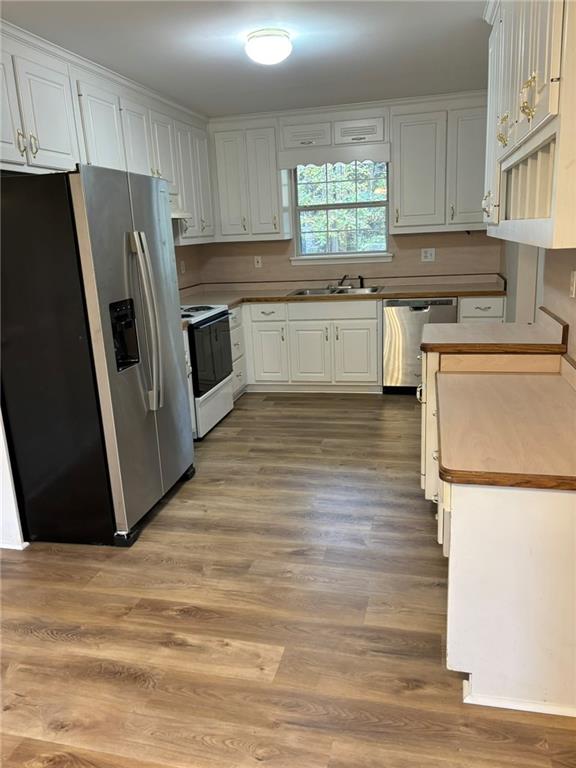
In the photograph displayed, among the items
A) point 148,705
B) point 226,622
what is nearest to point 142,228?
point 226,622

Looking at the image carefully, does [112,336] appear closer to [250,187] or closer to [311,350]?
[311,350]

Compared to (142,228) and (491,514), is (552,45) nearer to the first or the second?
(491,514)

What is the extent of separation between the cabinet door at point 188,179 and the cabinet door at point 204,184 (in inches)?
3.2

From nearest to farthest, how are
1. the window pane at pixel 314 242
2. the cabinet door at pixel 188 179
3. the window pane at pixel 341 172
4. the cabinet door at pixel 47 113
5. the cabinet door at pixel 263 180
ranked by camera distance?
the cabinet door at pixel 47 113
the cabinet door at pixel 188 179
the cabinet door at pixel 263 180
the window pane at pixel 341 172
the window pane at pixel 314 242

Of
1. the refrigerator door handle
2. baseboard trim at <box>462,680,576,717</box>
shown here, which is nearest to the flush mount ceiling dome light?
the refrigerator door handle

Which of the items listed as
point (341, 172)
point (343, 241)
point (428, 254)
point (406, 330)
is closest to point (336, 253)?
point (343, 241)

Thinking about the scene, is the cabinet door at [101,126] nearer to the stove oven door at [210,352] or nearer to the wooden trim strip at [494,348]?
the stove oven door at [210,352]

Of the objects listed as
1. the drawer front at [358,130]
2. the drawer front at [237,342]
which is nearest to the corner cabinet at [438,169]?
the drawer front at [358,130]

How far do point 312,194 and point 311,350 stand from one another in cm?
150

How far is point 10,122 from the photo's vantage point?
101 inches

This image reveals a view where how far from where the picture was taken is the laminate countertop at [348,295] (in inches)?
175

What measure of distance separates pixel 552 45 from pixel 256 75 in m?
2.62

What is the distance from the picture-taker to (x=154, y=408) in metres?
2.86

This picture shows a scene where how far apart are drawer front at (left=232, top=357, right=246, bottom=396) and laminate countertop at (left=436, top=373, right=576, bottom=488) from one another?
2623mm
